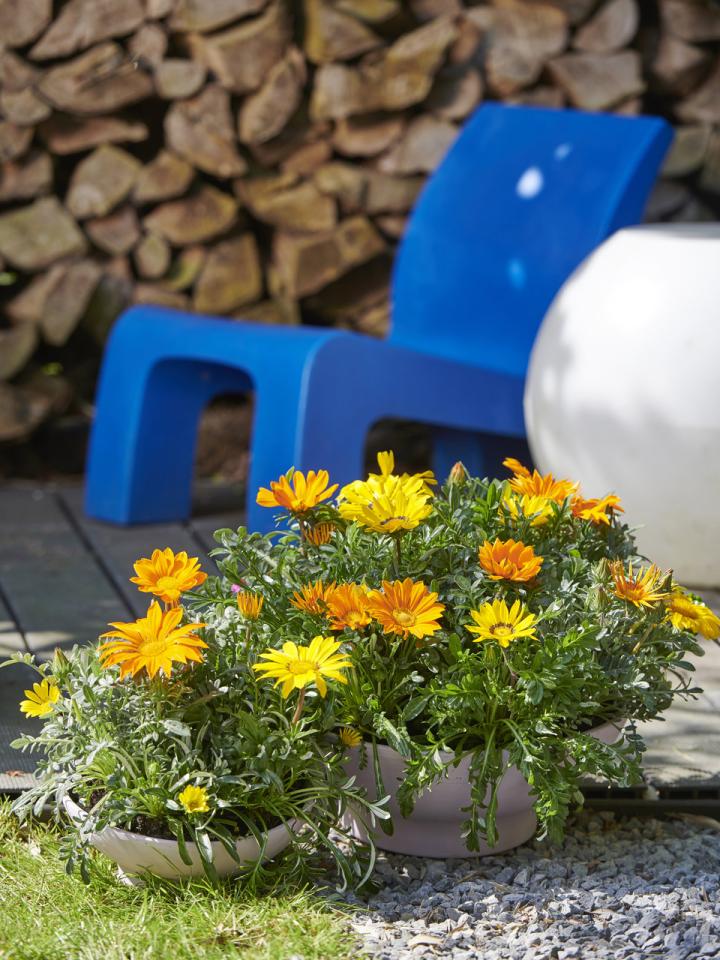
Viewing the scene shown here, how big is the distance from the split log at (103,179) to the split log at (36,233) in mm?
58

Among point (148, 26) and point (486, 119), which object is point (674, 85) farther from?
point (148, 26)

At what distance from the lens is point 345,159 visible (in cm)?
374

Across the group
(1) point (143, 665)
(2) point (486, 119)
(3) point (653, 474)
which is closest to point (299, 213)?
(2) point (486, 119)

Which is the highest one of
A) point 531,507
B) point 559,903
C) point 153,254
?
point 531,507

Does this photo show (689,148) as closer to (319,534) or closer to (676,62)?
(676,62)

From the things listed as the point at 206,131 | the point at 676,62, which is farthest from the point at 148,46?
the point at 676,62

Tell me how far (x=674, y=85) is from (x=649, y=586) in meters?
2.37

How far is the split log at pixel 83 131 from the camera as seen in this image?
11.9 feet

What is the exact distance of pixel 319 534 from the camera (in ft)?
5.81

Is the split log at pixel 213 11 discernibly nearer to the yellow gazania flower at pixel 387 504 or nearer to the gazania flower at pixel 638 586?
the yellow gazania flower at pixel 387 504

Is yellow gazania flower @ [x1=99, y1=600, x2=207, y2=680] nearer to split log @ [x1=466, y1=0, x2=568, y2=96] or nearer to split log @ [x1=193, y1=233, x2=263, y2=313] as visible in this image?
split log @ [x1=193, y1=233, x2=263, y2=313]

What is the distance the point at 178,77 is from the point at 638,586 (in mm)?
2327

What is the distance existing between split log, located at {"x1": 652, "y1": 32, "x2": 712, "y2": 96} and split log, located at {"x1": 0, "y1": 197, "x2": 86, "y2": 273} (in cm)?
152

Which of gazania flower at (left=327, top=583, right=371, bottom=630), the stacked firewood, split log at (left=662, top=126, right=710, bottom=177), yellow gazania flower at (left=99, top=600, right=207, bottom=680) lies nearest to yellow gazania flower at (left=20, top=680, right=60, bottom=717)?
yellow gazania flower at (left=99, top=600, right=207, bottom=680)
